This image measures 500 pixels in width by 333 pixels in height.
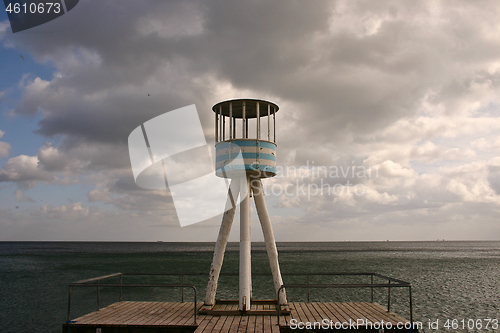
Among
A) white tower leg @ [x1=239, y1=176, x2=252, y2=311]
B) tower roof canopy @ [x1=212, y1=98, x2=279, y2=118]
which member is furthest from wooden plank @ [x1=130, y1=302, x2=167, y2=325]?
tower roof canopy @ [x1=212, y1=98, x2=279, y2=118]

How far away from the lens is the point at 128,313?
11.0m

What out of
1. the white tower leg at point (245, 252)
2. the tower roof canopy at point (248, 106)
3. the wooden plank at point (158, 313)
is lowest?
the wooden plank at point (158, 313)

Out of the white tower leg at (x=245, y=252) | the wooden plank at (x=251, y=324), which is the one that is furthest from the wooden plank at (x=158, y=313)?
the wooden plank at (x=251, y=324)

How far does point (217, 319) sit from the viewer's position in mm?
10211

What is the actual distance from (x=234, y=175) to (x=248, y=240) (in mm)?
2137

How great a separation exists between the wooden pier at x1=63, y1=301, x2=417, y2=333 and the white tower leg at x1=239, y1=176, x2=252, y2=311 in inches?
17.6

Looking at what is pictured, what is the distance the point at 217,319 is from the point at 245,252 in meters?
2.08

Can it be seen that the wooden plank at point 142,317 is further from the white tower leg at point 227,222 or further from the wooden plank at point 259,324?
the wooden plank at point 259,324

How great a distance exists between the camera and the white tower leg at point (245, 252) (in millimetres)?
10867

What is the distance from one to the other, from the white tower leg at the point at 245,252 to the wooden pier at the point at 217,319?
17.6 inches

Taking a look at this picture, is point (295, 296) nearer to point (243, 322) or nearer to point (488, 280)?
→ point (243, 322)

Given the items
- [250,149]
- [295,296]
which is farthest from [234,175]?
[295,296]

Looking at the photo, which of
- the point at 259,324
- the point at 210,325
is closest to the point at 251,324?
the point at 259,324

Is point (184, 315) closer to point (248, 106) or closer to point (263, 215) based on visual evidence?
point (263, 215)
